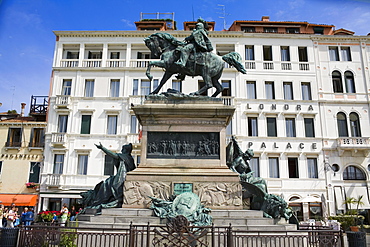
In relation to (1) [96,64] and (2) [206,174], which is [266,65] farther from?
(2) [206,174]

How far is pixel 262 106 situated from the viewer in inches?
1384

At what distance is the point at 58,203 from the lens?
33375mm

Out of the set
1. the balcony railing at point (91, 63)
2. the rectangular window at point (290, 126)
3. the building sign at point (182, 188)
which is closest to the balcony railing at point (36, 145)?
the balcony railing at point (91, 63)

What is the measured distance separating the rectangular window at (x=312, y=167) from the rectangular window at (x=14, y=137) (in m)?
28.0

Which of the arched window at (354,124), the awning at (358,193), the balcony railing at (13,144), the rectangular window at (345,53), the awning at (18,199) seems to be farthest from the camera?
the rectangular window at (345,53)

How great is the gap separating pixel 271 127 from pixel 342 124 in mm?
6992

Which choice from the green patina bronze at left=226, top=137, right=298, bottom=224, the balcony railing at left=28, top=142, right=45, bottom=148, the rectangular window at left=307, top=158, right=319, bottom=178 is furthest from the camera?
the balcony railing at left=28, top=142, right=45, bottom=148

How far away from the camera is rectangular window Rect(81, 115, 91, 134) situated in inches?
1371

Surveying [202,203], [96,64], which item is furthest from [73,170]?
[202,203]

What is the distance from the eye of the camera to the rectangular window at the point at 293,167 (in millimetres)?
33719

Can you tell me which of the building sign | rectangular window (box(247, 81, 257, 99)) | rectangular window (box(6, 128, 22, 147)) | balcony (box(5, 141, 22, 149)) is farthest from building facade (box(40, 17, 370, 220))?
the building sign

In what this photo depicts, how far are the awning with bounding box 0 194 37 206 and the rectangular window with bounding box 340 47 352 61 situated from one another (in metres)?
33.4

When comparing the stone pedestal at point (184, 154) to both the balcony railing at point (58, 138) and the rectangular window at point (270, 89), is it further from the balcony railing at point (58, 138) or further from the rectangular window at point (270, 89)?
the rectangular window at point (270, 89)

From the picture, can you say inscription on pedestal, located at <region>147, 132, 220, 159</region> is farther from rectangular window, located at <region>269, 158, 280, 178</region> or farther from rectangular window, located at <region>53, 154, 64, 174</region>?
rectangular window, located at <region>53, 154, 64, 174</region>
